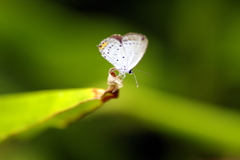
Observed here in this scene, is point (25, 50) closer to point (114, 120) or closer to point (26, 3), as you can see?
point (26, 3)

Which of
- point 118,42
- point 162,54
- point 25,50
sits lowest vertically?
point 25,50

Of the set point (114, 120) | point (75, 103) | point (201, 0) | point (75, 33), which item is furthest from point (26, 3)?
point (75, 103)

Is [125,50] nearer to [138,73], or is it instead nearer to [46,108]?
[46,108]

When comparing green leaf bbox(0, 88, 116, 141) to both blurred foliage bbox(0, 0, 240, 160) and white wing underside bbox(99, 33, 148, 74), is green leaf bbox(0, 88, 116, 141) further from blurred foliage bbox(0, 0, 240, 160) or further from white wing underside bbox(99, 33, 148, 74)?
blurred foliage bbox(0, 0, 240, 160)

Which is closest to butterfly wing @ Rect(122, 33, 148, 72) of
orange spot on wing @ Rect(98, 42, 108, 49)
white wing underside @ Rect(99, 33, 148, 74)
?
white wing underside @ Rect(99, 33, 148, 74)

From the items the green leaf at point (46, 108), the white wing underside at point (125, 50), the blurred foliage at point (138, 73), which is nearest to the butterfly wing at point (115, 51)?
the white wing underside at point (125, 50)

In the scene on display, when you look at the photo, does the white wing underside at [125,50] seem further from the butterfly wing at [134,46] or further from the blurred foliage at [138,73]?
the blurred foliage at [138,73]

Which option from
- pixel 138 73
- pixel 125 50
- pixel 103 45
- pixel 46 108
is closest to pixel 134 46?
pixel 125 50
